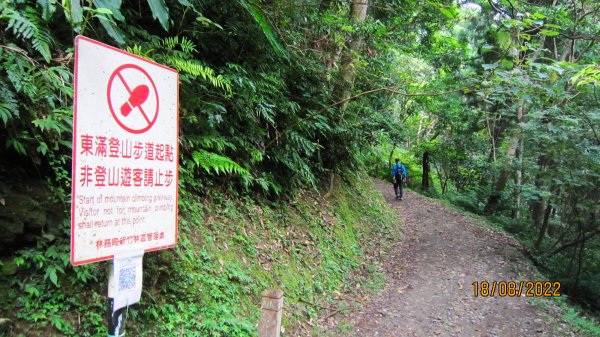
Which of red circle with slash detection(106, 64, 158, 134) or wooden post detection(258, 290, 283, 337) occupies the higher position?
red circle with slash detection(106, 64, 158, 134)

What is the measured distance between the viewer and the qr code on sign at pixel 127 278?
1.81 metres

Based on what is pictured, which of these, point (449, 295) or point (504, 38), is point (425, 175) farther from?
point (504, 38)

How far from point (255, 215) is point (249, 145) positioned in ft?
3.68

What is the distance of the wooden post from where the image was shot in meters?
2.66

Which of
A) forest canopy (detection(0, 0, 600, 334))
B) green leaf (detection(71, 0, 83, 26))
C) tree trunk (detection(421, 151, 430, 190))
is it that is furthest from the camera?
tree trunk (detection(421, 151, 430, 190))

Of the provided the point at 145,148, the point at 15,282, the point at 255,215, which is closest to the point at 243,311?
the point at 255,215

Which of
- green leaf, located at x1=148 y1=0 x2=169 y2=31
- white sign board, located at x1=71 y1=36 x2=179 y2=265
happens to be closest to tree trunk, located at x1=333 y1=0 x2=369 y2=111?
green leaf, located at x1=148 y1=0 x2=169 y2=31

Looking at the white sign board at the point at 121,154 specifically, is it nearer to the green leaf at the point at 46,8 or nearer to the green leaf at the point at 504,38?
the green leaf at the point at 46,8

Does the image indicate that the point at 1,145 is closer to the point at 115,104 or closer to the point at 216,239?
the point at 115,104

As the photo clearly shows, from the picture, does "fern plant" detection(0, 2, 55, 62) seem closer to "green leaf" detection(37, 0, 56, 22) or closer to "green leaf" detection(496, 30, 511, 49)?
"green leaf" detection(37, 0, 56, 22)
